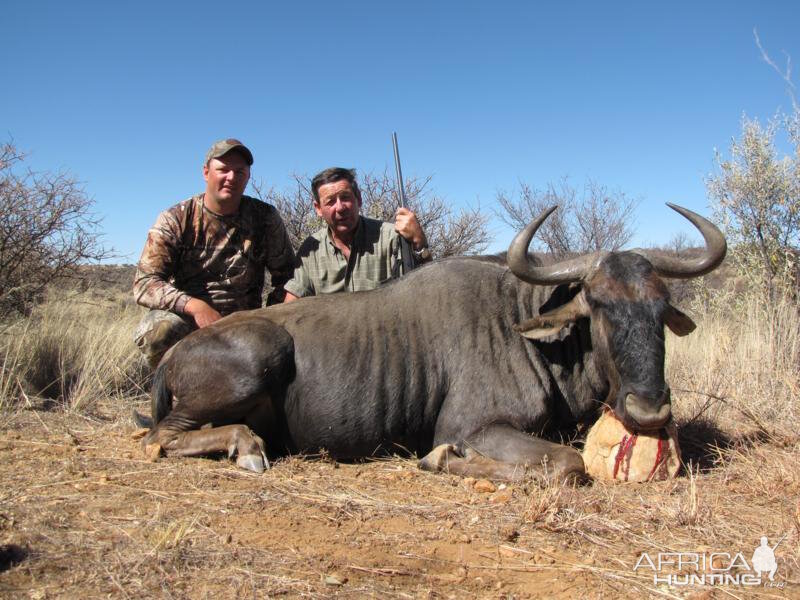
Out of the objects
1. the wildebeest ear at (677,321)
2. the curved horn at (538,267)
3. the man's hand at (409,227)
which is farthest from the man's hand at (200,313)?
the wildebeest ear at (677,321)

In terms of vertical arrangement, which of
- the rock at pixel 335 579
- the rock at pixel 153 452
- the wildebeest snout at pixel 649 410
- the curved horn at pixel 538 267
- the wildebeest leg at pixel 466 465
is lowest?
the rock at pixel 153 452

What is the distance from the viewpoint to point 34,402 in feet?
18.2

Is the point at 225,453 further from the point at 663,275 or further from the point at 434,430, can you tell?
the point at 663,275

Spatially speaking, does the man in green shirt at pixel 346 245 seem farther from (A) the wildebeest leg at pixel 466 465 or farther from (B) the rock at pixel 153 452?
(A) the wildebeest leg at pixel 466 465

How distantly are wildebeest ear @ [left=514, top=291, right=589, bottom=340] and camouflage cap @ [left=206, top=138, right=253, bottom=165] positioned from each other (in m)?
3.23

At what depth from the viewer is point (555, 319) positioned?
4055 mm

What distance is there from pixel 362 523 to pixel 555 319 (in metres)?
1.86

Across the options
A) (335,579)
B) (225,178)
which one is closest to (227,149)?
(225,178)

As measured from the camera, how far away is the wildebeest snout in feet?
11.2

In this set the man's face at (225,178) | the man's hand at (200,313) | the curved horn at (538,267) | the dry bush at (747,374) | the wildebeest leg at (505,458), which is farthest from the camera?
the man's face at (225,178)

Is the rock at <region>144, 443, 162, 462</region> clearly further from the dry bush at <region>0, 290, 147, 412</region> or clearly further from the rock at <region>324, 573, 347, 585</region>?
the rock at <region>324, 573, 347, 585</region>

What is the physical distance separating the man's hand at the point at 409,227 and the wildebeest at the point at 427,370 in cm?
174

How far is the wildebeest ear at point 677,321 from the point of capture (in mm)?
3810

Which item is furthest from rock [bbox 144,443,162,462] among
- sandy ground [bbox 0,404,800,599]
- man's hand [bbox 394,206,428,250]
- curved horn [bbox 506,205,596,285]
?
man's hand [bbox 394,206,428,250]
